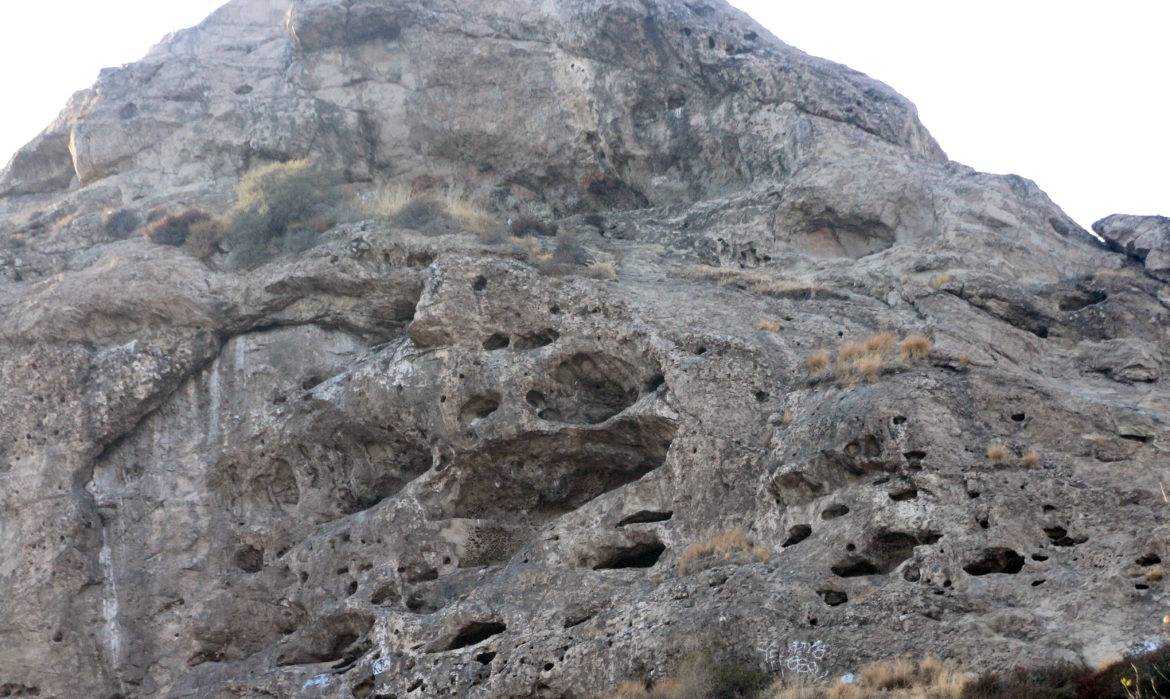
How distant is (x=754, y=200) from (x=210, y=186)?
30.6ft

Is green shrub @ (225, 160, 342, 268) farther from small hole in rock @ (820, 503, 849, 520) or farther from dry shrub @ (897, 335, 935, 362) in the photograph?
small hole in rock @ (820, 503, 849, 520)

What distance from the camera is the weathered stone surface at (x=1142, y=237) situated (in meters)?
19.1

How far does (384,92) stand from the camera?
80.8ft

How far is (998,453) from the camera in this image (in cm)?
1397

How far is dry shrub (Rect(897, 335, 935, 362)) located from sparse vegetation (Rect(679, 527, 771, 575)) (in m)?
2.88

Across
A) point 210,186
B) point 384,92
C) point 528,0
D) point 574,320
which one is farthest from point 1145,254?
point 210,186

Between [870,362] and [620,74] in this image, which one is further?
[620,74]

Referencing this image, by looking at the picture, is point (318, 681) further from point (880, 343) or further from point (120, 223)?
point (120, 223)

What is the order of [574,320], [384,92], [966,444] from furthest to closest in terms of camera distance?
1. [384,92]
2. [574,320]
3. [966,444]

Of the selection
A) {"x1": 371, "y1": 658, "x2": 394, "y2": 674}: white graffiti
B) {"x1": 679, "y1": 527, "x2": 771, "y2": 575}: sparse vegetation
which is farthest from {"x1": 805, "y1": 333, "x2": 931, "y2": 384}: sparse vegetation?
{"x1": 371, "y1": 658, "x2": 394, "y2": 674}: white graffiti

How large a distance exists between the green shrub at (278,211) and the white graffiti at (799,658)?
34.9 feet

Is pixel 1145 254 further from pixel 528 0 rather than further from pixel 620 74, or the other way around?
pixel 528 0

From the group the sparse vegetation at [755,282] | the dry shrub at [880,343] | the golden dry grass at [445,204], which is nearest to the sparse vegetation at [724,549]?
the dry shrub at [880,343]

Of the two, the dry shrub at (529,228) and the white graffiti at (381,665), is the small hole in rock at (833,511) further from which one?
the dry shrub at (529,228)
